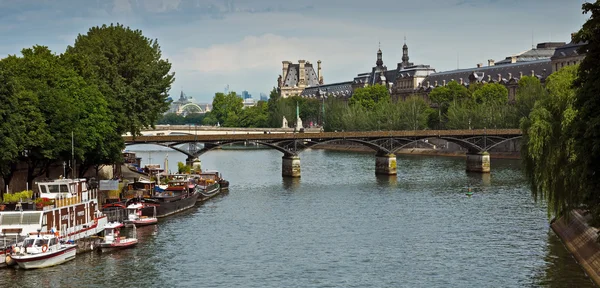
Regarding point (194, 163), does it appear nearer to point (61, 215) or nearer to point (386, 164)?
point (386, 164)

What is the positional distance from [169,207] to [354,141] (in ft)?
165

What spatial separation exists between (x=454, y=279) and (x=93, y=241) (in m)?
22.2

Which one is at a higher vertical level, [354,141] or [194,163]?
[354,141]

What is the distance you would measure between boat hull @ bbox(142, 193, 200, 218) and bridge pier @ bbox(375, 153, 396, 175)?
41.3 meters

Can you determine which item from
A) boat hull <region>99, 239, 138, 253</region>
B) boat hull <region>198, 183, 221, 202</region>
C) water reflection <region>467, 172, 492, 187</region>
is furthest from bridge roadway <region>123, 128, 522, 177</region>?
boat hull <region>99, 239, 138, 253</region>

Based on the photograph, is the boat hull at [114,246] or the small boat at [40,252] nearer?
the small boat at [40,252]

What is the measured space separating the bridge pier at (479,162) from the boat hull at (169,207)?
4954 cm

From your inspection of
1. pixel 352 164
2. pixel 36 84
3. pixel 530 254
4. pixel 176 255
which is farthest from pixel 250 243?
pixel 352 164

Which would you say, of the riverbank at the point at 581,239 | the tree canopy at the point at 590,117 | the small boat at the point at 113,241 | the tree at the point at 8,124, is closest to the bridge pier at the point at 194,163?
the tree at the point at 8,124

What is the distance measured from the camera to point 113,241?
58281 millimetres

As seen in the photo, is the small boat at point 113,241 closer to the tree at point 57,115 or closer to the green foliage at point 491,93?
the tree at point 57,115

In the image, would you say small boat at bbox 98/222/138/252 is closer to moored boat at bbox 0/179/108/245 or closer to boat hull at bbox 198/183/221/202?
moored boat at bbox 0/179/108/245

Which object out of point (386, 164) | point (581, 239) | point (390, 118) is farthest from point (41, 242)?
point (390, 118)

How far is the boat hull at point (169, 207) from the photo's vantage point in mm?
71688
